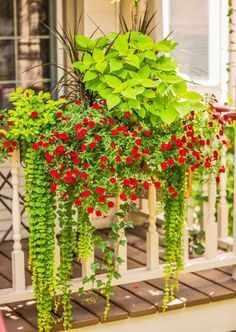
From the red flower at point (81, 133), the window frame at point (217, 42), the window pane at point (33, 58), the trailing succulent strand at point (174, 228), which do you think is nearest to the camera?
the red flower at point (81, 133)

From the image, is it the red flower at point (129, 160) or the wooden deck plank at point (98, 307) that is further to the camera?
the wooden deck plank at point (98, 307)

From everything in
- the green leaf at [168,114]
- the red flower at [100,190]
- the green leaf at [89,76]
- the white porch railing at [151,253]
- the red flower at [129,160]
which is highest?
the green leaf at [89,76]

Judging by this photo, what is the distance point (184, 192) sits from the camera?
529cm

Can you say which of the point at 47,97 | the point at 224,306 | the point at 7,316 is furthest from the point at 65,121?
the point at 224,306

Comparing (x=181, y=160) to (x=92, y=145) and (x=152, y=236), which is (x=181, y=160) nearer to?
(x=92, y=145)

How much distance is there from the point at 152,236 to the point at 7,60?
174 cm

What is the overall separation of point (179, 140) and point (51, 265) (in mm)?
937

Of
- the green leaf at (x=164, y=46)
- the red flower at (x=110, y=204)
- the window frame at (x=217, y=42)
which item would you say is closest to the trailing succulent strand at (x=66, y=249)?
the red flower at (x=110, y=204)

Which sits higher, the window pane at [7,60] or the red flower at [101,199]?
the window pane at [7,60]

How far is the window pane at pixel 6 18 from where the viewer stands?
6438mm

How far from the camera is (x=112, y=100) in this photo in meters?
4.87

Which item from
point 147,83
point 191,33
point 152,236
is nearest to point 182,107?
point 147,83

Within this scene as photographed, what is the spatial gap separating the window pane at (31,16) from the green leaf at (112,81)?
69.0 inches

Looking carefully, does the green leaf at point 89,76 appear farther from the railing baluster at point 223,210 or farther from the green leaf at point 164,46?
the railing baluster at point 223,210
